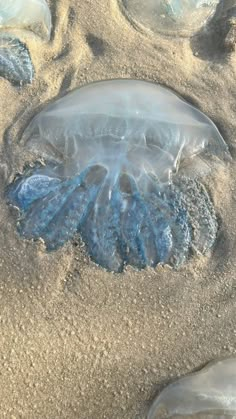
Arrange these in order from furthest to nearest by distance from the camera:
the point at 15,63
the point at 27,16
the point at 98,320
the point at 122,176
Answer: the point at 27,16 → the point at 15,63 → the point at 122,176 → the point at 98,320

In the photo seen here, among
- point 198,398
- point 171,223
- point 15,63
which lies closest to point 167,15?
point 15,63

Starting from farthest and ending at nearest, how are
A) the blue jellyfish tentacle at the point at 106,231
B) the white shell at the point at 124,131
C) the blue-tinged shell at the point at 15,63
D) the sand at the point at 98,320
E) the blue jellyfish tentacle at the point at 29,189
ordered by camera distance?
the blue-tinged shell at the point at 15,63 < the white shell at the point at 124,131 < the blue jellyfish tentacle at the point at 29,189 < the blue jellyfish tentacle at the point at 106,231 < the sand at the point at 98,320

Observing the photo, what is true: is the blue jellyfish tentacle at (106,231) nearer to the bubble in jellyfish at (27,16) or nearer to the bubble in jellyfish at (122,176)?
the bubble in jellyfish at (122,176)

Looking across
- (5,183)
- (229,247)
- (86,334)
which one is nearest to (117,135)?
(5,183)

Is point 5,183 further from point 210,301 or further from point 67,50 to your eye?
point 210,301

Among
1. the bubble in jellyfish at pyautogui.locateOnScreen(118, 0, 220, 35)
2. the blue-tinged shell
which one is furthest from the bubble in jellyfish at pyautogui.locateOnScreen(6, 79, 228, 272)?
the bubble in jellyfish at pyautogui.locateOnScreen(118, 0, 220, 35)

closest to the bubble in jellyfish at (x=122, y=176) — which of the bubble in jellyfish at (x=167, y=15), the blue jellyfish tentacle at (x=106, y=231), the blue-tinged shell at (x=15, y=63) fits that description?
the blue jellyfish tentacle at (x=106, y=231)

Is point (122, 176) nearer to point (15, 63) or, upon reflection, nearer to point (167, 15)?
point (15, 63)

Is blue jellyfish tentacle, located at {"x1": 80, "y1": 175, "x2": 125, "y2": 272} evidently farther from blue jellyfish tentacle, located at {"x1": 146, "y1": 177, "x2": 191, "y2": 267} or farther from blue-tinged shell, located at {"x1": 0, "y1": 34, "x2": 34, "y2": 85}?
blue-tinged shell, located at {"x1": 0, "y1": 34, "x2": 34, "y2": 85}
